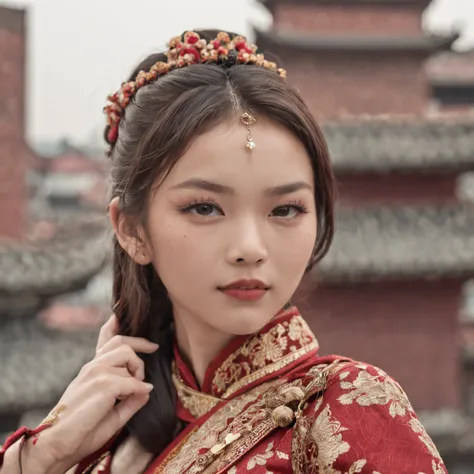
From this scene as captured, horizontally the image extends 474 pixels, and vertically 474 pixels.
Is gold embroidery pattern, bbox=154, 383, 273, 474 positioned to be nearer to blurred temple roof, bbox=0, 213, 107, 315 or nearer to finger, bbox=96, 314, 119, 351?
finger, bbox=96, 314, 119, 351

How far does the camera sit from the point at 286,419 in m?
1.38

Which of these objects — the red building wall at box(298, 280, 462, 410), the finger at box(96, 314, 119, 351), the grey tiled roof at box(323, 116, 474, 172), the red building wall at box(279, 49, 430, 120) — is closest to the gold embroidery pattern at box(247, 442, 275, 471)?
the finger at box(96, 314, 119, 351)

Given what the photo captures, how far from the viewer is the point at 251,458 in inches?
54.6

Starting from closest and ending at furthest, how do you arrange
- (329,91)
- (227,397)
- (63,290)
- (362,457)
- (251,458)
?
(362,457) → (251,458) → (227,397) → (63,290) → (329,91)

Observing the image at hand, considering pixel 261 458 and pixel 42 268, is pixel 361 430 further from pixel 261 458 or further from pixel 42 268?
pixel 42 268

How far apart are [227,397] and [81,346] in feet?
18.8

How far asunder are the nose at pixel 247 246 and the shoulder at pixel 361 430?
239 millimetres

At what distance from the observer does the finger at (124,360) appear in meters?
1.63

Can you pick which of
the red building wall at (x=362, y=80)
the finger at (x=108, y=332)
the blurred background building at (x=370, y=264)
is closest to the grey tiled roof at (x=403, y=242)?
the blurred background building at (x=370, y=264)

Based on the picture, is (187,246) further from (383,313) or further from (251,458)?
(383,313)

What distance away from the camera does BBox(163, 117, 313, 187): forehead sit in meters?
1.41

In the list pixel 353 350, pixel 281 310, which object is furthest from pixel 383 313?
pixel 281 310

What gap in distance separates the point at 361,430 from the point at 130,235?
0.61 m

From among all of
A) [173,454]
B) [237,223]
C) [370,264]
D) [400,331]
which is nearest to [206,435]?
[173,454]
